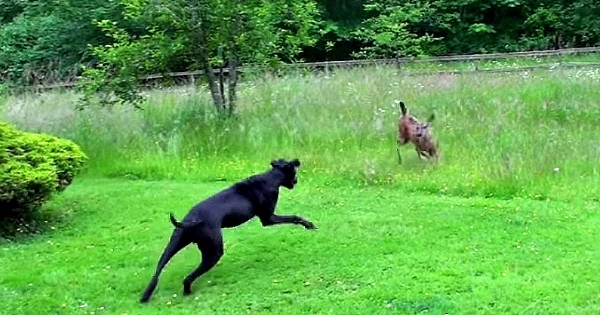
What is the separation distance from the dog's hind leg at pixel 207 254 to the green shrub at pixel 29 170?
2.73 m

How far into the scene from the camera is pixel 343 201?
9.09m

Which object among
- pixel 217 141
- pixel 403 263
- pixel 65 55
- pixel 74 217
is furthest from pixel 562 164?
pixel 65 55

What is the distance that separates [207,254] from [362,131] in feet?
17.6

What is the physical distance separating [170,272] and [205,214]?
83cm

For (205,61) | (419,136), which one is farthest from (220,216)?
(205,61)

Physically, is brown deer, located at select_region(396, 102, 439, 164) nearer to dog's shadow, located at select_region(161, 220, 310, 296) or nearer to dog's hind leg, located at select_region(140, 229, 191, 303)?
dog's shadow, located at select_region(161, 220, 310, 296)

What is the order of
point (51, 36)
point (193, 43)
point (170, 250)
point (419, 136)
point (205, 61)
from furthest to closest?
point (51, 36) < point (205, 61) < point (193, 43) < point (419, 136) < point (170, 250)

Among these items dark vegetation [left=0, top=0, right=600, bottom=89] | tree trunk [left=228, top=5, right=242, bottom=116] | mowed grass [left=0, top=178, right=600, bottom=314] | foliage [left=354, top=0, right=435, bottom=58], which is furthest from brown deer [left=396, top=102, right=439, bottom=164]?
foliage [left=354, top=0, right=435, bottom=58]

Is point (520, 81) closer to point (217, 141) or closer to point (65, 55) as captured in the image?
point (217, 141)

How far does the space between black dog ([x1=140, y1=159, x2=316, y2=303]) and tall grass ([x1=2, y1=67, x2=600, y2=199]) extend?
251cm

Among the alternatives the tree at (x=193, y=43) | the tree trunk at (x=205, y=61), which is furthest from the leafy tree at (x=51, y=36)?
the tree trunk at (x=205, y=61)

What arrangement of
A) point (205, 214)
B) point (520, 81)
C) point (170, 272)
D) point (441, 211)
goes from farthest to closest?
1. point (520, 81)
2. point (441, 211)
3. point (170, 272)
4. point (205, 214)

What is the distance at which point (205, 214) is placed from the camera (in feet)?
21.8

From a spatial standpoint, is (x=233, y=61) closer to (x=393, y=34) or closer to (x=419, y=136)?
(x=419, y=136)
